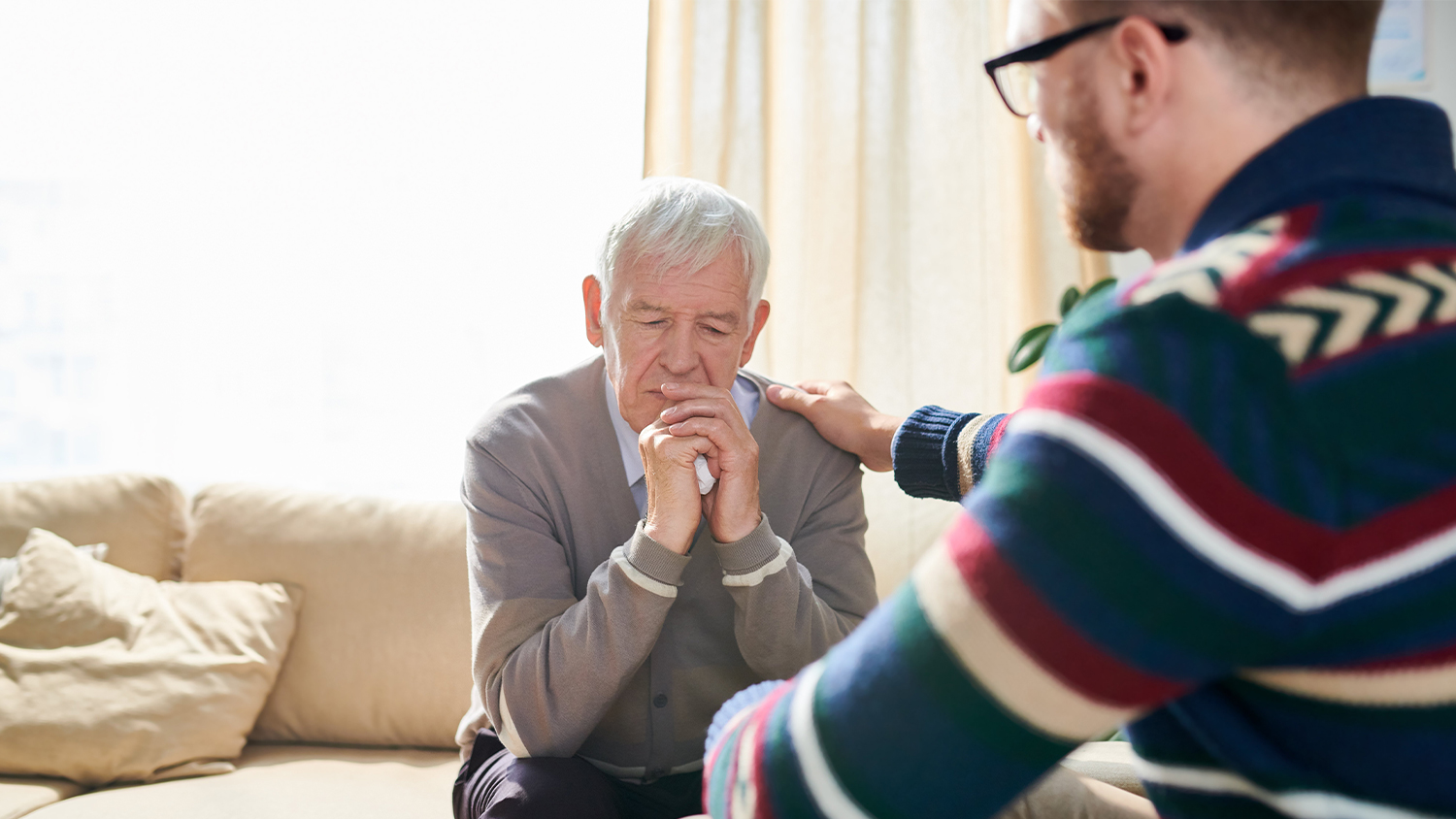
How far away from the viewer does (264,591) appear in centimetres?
226

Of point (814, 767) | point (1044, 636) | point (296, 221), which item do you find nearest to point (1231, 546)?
point (1044, 636)

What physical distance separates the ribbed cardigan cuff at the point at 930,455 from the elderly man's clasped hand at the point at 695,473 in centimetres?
24

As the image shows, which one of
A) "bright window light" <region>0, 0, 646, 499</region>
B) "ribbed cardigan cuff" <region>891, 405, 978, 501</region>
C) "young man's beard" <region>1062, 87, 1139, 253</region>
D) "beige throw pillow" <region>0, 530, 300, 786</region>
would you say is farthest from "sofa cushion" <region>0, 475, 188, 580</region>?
"young man's beard" <region>1062, 87, 1139, 253</region>

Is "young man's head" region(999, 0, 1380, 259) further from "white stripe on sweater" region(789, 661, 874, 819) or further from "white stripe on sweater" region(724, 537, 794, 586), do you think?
"white stripe on sweater" region(724, 537, 794, 586)

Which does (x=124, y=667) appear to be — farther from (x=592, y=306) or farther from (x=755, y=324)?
(x=755, y=324)

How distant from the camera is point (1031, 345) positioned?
99.3 inches

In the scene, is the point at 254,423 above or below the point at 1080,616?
below

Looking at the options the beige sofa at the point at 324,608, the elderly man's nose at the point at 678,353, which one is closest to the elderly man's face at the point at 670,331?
the elderly man's nose at the point at 678,353

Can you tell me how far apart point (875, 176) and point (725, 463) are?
5.34 feet

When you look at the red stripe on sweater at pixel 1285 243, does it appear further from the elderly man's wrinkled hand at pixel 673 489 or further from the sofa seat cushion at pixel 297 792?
the sofa seat cushion at pixel 297 792

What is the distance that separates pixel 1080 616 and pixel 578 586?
104cm

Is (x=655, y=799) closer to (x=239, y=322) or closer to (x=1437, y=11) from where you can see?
(x=239, y=322)

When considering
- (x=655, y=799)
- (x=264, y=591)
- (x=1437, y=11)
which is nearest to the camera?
(x=655, y=799)

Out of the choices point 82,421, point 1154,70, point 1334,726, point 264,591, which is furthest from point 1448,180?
point 82,421
